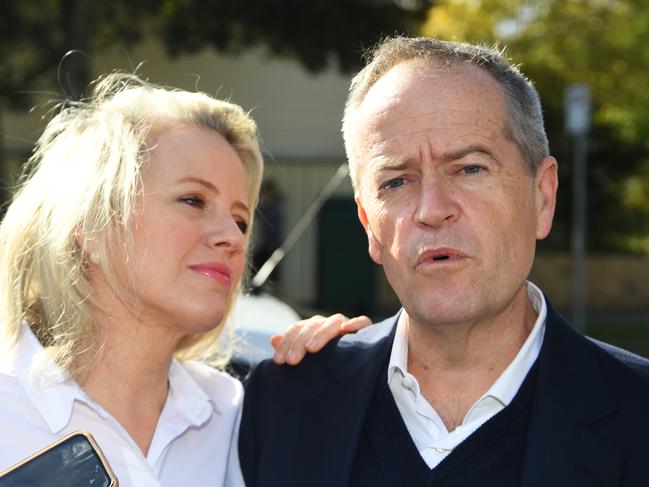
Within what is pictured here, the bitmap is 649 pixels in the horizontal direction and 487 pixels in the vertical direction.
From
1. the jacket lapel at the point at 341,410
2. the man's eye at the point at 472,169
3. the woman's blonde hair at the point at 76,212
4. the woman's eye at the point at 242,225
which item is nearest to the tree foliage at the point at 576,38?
the woman's eye at the point at 242,225

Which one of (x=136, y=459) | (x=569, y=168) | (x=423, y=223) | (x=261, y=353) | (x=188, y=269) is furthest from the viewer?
(x=569, y=168)

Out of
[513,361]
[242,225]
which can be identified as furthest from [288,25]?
[513,361]

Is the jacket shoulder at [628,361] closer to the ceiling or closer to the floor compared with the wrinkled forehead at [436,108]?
closer to the floor

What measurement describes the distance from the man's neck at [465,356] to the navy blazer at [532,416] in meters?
0.10

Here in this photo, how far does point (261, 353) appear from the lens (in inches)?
136

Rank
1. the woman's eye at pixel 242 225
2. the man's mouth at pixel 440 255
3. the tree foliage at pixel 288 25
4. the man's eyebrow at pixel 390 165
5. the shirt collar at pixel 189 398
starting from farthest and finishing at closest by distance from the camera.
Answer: the tree foliage at pixel 288 25 → the woman's eye at pixel 242 225 → the shirt collar at pixel 189 398 → the man's eyebrow at pixel 390 165 → the man's mouth at pixel 440 255

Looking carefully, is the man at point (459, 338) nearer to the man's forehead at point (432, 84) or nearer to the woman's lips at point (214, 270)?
the man's forehead at point (432, 84)

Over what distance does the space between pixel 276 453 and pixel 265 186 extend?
10.8 m

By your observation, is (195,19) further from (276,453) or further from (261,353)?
(276,453)

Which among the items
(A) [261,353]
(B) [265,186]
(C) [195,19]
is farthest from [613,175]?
(A) [261,353]

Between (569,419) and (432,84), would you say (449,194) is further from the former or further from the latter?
(569,419)

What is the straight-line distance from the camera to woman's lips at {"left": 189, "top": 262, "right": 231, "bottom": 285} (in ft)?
8.36

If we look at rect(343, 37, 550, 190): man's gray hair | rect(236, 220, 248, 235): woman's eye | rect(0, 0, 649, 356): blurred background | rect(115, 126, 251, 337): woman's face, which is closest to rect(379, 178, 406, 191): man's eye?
rect(343, 37, 550, 190): man's gray hair

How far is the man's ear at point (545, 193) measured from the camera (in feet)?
7.73
